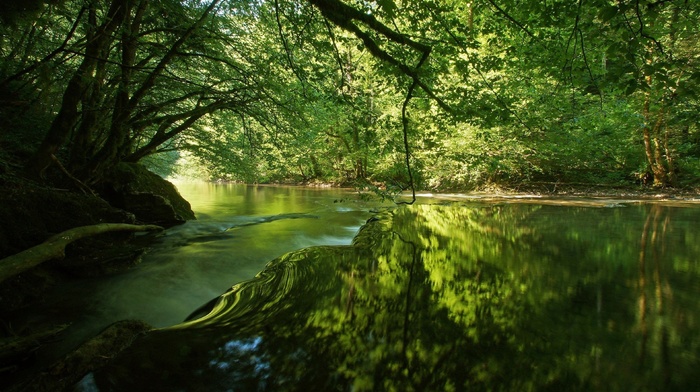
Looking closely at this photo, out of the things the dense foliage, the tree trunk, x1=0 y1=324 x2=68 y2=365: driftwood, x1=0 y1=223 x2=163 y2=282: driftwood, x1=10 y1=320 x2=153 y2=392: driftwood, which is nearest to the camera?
x1=10 y1=320 x2=153 y2=392: driftwood

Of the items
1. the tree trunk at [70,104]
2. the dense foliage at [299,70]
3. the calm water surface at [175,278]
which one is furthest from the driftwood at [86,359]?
the tree trunk at [70,104]

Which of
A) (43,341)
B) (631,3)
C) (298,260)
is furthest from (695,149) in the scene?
(43,341)

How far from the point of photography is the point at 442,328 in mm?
2664

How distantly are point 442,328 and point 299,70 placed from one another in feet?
14.8

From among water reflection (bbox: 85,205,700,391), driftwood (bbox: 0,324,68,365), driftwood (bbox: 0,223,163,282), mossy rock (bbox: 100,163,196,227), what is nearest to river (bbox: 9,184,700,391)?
water reflection (bbox: 85,205,700,391)

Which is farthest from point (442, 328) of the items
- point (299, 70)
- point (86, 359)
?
point (299, 70)

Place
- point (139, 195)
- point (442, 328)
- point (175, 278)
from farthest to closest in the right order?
point (139, 195)
point (175, 278)
point (442, 328)

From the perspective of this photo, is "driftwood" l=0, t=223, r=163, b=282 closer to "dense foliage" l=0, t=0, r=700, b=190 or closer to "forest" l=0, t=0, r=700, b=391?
"forest" l=0, t=0, r=700, b=391

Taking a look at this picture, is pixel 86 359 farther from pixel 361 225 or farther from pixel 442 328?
pixel 361 225

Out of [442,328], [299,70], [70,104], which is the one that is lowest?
[442,328]

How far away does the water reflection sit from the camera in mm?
2045

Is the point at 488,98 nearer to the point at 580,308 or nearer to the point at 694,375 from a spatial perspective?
the point at 580,308

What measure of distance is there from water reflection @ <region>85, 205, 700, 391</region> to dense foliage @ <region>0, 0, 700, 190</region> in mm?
1809

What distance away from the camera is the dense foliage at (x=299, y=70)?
3992 millimetres
